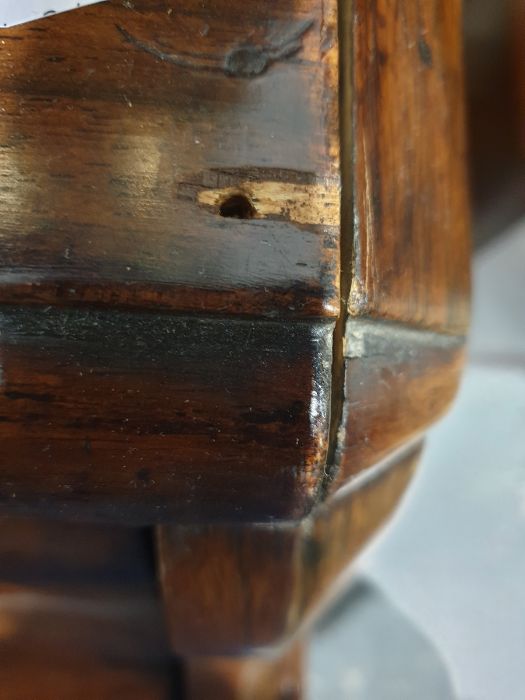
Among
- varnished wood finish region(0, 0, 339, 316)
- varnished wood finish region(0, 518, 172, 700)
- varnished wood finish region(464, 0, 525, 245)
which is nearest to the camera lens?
varnished wood finish region(0, 0, 339, 316)

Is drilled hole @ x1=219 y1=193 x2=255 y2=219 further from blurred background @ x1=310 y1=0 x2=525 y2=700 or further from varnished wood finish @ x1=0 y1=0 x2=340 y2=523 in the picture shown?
blurred background @ x1=310 y1=0 x2=525 y2=700

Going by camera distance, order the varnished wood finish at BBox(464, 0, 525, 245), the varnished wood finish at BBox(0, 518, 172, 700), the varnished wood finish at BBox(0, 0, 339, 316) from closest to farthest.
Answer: the varnished wood finish at BBox(0, 0, 339, 316) → the varnished wood finish at BBox(0, 518, 172, 700) → the varnished wood finish at BBox(464, 0, 525, 245)

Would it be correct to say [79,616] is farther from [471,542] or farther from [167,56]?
[471,542]

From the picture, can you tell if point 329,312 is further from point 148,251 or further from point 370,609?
point 370,609

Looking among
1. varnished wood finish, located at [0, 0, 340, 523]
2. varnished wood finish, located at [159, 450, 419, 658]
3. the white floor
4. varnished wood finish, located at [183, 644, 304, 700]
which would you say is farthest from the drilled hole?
the white floor

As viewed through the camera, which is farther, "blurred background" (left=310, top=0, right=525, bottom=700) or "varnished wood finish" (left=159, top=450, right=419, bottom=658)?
"blurred background" (left=310, top=0, right=525, bottom=700)

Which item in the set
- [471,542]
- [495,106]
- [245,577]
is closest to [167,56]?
[245,577]

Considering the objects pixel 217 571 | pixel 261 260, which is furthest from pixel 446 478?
pixel 261 260
